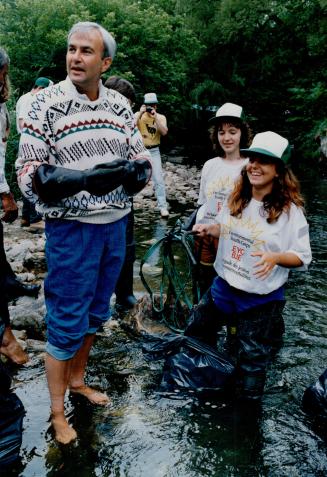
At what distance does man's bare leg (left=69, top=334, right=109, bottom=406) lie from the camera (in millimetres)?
3016

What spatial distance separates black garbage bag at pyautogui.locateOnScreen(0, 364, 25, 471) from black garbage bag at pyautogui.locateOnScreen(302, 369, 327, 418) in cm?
167

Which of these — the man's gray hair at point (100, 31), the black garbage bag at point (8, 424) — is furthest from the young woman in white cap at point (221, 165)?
the black garbage bag at point (8, 424)

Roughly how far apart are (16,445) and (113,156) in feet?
5.07

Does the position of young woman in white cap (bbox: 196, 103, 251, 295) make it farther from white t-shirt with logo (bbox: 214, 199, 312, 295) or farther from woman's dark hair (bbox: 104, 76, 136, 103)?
woman's dark hair (bbox: 104, 76, 136, 103)

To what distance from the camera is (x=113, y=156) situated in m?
2.59

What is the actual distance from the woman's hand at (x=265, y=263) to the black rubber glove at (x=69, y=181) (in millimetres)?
879

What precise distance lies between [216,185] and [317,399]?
1701 mm

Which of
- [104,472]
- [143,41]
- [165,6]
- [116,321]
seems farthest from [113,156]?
[165,6]

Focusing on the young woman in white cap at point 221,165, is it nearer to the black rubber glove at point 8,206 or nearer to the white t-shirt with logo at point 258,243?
the white t-shirt with logo at point 258,243

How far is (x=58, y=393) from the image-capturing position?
267 cm

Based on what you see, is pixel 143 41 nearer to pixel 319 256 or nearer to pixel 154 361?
pixel 319 256

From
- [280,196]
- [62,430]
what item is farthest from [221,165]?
[62,430]

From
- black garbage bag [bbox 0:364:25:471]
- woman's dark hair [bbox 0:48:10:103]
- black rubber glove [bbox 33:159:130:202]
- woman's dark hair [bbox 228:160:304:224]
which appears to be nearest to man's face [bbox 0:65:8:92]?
woman's dark hair [bbox 0:48:10:103]

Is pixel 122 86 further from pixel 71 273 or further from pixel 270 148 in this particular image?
pixel 71 273
